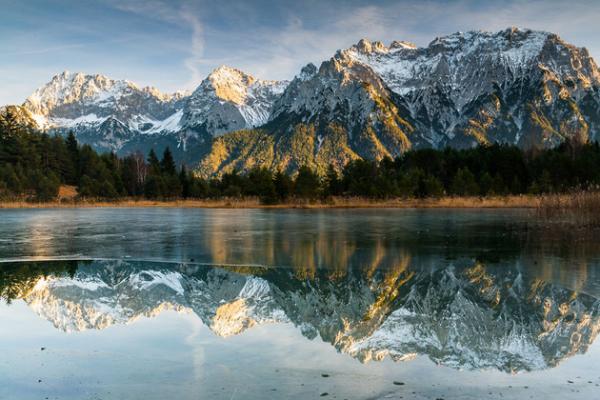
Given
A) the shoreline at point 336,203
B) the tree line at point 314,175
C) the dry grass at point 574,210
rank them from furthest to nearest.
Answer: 1. the tree line at point 314,175
2. the shoreline at point 336,203
3. the dry grass at point 574,210

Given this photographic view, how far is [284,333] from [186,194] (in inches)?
4639

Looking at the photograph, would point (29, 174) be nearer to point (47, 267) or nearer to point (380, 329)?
point (47, 267)

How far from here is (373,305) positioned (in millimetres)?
11977

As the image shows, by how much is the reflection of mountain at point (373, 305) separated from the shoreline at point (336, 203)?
5074 centimetres

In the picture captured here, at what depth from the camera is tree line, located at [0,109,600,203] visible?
85.4m

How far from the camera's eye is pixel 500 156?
102 m

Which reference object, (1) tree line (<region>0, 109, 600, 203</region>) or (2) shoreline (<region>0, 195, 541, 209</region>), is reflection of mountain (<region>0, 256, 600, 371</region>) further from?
(1) tree line (<region>0, 109, 600, 203</region>)

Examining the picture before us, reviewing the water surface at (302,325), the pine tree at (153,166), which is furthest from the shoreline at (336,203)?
the water surface at (302,325)

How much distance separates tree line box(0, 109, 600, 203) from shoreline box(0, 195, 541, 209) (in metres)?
3.09

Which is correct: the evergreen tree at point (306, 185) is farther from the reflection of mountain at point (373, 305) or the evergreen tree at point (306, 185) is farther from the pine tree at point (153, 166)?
the reflection of mountain at point (373, 305)

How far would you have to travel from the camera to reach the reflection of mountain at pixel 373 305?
29.9 ft

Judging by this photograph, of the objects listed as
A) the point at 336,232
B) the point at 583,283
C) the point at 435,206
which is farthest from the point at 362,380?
the point at 435,206

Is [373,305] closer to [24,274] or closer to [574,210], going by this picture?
[24,274]

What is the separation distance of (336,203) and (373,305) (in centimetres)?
6867
